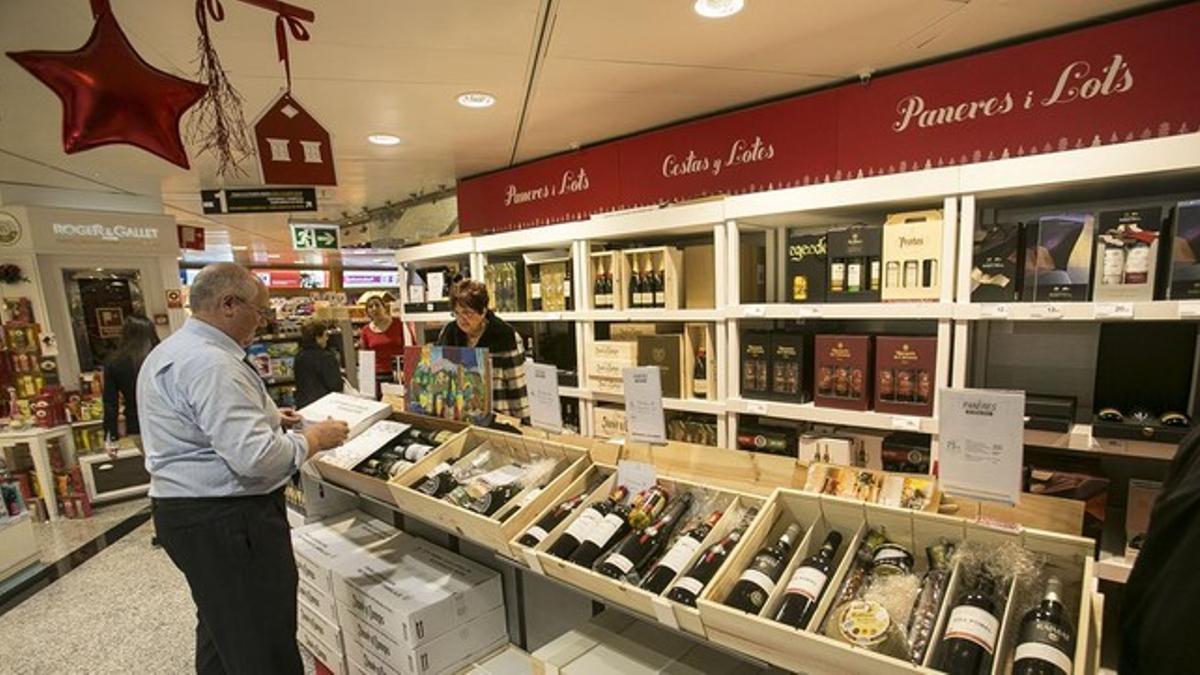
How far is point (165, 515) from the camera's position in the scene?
6.11ft

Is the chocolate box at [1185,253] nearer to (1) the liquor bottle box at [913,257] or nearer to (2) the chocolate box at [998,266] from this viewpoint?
(2) the chocolate box at [998,266]

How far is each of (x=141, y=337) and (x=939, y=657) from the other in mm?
6447

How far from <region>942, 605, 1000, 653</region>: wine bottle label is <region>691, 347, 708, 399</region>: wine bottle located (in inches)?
78.3

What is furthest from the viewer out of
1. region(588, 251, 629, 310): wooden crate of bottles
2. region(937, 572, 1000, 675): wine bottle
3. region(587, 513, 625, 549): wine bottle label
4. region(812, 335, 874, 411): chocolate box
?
region(588, 251, 629, 310): wooden crate of bottles

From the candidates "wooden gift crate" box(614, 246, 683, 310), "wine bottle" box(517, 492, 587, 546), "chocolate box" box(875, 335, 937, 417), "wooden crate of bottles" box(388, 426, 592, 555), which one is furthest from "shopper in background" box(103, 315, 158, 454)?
"chocolate box" box(875, 335, 937, 417)

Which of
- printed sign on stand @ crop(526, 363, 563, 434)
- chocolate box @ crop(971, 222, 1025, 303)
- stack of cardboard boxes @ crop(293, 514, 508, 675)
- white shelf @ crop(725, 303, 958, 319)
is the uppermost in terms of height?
chocolate box @ crop(971, 222, 1025, 303)

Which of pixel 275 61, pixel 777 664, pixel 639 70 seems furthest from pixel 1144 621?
pixel 275 61

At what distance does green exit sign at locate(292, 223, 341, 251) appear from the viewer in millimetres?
6504

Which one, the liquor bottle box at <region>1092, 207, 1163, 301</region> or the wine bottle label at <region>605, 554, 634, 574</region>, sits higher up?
the liquor bottle box at <region>1092, 207, 1163, 301</region>

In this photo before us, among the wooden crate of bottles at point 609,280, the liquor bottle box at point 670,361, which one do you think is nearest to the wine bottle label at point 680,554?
the liquor bottle box at point 670,361

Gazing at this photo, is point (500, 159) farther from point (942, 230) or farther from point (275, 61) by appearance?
point (942, 230)

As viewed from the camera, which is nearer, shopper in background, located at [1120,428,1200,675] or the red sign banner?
shopper in background, located at [1120,428,1200,675]

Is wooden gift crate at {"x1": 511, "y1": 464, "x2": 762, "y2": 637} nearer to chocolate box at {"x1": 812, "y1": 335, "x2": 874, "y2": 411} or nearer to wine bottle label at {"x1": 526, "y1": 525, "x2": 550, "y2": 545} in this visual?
wine bottle label at {"x1": 526, "y1": 525, "x2": 550, "y2": 545}

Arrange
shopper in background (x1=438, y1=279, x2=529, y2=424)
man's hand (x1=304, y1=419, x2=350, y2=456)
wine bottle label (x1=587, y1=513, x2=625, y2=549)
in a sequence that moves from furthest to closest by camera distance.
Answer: shopper in background (x1=438, y1=279, x2=529, y2=424), man's hand (x1=304, y1=419, x2=350, y2=456), wine bottle label (x1=587, y1=513, x2=625, y2=549)
